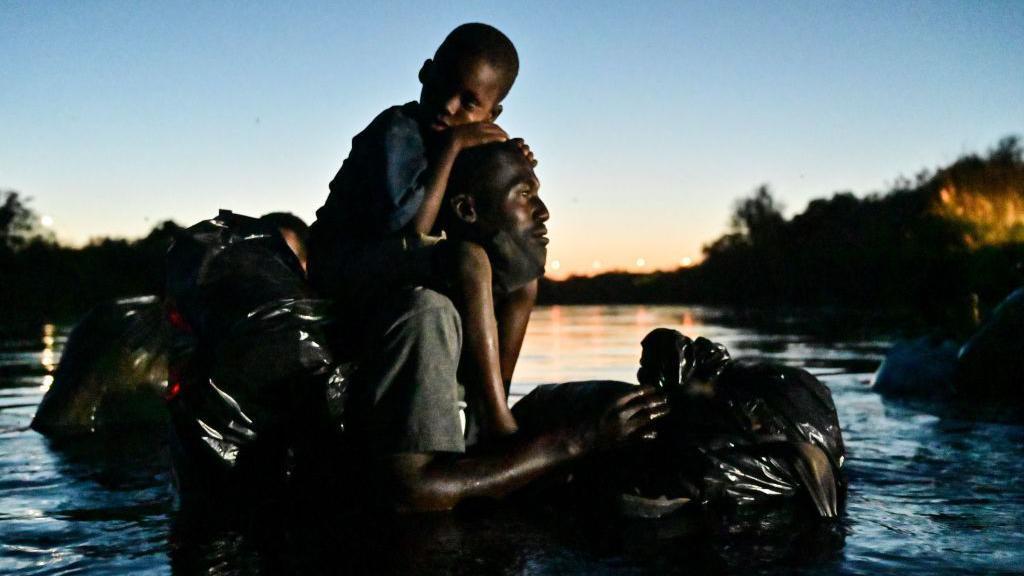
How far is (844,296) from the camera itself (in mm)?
37406

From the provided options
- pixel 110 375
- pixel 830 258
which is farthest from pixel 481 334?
pixel 830 258

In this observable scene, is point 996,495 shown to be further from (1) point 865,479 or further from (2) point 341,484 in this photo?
(2) point 341,484

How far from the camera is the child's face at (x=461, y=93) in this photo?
14.1 feet

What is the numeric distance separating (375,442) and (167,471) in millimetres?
1753

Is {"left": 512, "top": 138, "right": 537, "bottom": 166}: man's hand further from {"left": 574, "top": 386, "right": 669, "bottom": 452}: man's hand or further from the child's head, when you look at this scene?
{"left": 574, "top": 386, "right": 669, "bottom": 452}: man's hand

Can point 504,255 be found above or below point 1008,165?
below

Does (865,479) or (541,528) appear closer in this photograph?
(541,528)

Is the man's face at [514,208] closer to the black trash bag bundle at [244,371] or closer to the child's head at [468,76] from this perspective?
the child's head at [468,76]

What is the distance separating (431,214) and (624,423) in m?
1.10

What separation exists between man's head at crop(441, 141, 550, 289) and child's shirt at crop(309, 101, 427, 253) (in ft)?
0.68

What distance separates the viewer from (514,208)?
14.1 ft

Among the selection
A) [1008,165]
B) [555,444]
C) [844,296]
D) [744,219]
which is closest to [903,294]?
[1008,165]

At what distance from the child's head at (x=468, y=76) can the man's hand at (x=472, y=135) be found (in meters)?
0.08

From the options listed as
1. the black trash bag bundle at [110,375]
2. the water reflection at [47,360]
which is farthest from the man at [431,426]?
the water reflection at [47,360]
